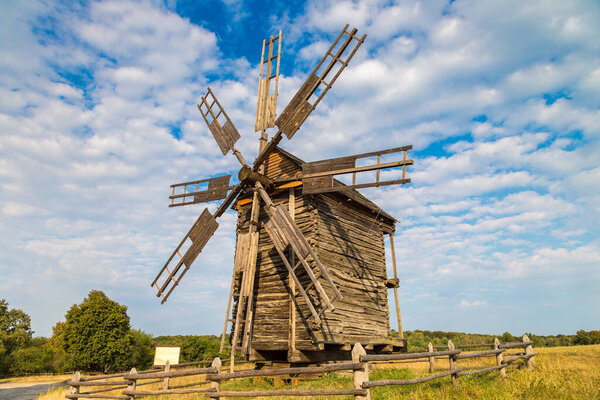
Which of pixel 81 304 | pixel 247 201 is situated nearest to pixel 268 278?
pixel 247 201

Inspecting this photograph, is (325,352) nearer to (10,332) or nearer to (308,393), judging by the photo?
(308,393)

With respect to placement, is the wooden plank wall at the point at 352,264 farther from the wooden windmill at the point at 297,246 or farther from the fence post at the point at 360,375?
the fence post at the point at 360,375

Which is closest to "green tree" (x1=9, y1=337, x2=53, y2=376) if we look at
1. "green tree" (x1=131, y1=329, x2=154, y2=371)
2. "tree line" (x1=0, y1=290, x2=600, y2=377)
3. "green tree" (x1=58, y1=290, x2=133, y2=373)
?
"tree line" (x1=0, y1=290, x2=600, y2=377)

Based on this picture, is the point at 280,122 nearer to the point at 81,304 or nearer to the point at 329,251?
the point at 329,251

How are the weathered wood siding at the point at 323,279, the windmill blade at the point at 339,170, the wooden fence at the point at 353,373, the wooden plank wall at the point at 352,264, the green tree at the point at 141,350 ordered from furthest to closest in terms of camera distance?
the green tree at the point at 141,350, the wooden plank wall at the point at 352,264, the weathered wood siding at the point at 323,279, the windmill blade at the point at 339,170, the wooden fence at the point at 353,373

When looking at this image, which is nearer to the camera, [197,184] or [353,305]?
[353,305]

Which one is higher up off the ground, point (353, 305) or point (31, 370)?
point (353, 305)

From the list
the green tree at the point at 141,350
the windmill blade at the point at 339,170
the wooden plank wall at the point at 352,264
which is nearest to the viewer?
the windmill blade at the point at 339,170

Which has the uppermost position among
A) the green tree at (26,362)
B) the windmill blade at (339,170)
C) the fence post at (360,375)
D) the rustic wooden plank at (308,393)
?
the windmill blade at (339,170)

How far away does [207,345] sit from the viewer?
35.7 metres

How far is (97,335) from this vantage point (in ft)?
82.4

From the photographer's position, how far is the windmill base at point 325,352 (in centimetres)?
1064

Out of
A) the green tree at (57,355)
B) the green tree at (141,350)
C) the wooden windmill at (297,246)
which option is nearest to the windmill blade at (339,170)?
the wooden windmill at (297,246)

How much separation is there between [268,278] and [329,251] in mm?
2328
